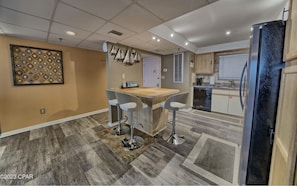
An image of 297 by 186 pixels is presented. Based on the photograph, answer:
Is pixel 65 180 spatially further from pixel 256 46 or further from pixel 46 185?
pixel 256 46

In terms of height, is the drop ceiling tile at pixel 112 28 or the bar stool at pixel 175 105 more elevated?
the drop ceiling tile at pixel 112 28

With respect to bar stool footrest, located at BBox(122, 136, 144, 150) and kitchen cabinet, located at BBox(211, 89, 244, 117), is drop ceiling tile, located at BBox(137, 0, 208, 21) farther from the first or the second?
kitchen cabinet, located at BBox(211, 89, 244, 117)

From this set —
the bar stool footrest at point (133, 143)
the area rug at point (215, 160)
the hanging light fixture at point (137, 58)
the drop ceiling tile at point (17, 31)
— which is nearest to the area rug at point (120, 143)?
the bar stool footrest at point (133, 143)

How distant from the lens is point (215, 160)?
69.7 inches


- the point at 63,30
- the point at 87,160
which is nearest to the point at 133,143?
the point at 87,160

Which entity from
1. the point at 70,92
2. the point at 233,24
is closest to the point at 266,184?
the point at 233,24

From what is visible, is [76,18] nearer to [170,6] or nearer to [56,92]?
[170,6]

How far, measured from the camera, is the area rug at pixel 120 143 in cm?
187

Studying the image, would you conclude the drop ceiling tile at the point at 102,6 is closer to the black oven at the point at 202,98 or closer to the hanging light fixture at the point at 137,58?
the hanging light fixture at the point at 137,58

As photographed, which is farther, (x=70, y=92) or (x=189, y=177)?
(x=70, y=92)

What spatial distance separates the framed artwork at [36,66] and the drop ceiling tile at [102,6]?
2287mm

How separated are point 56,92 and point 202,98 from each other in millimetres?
4658

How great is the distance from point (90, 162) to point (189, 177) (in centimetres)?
144

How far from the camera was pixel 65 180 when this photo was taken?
56.9 inches
